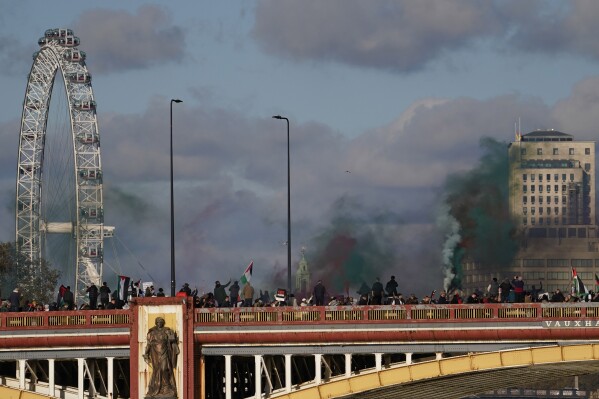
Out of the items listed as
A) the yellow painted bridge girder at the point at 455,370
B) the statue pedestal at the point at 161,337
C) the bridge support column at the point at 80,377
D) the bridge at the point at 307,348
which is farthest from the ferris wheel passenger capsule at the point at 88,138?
the yellow painted bridge girder at the point at 455,370

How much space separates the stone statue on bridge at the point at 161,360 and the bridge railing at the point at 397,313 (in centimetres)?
180

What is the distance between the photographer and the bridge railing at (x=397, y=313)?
77.9 meters

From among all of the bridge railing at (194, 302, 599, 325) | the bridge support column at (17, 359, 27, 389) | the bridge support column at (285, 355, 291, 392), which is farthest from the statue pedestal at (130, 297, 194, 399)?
the bridge support column at (17, 359, 27, 389)

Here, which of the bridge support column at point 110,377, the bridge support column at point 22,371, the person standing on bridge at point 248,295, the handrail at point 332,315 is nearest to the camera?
the handrail at point 332,315

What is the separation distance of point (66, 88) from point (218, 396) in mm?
88322

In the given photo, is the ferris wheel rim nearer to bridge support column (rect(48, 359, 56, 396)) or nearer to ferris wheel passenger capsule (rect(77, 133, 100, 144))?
ferris wheel passenger capsule (rect(77, 133, 100, 144))

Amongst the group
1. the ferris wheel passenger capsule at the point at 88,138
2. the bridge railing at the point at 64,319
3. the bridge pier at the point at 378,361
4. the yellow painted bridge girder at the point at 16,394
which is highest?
the ferris wheel passenger capsule at the point at 88,138

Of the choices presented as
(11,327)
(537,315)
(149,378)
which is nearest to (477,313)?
(537,315)

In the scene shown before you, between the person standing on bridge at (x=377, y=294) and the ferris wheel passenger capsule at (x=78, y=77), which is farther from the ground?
the ferris wheel passenger capsule at (x=78, y=77)

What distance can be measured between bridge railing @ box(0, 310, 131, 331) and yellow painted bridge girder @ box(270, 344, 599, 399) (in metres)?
8.98

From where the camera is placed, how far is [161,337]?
82.3 metres

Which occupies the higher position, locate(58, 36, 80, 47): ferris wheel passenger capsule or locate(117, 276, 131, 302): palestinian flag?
locate(58, 36, 80, 47): ferris wheel passenger capsule

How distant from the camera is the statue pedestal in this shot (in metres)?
82.5

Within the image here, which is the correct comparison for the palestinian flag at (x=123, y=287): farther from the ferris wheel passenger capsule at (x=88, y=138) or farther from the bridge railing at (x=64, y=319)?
the ferris wheel passenger capsule at (x=88, y=138)
